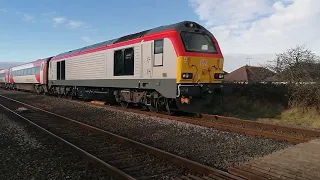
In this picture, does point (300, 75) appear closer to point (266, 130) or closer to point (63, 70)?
point (266, 130)

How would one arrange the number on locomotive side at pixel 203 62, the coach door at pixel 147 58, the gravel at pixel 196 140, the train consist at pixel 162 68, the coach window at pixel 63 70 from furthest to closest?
the coach window at pixel 63 70 → the coach door at pixel 147 58 → the number on locomotive side at pixel 203 62 → the train consist at pixel 162 68 → the gravel at pixel 196 140

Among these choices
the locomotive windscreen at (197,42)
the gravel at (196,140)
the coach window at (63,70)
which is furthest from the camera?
the coach window at (63,70)

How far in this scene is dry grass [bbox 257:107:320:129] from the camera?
12156 millimetres

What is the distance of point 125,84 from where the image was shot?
14.6 m

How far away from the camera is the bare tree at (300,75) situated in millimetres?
13352

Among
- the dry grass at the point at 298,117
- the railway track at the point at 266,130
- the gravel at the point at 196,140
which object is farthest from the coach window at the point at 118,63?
the dry grass at the point at 298,117

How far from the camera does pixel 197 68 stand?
471 inches

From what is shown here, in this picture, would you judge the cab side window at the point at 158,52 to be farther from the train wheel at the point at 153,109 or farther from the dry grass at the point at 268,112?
the dry grass at the point at 268,112

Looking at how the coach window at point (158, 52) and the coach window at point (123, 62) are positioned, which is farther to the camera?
the coach window at point (123, 62)

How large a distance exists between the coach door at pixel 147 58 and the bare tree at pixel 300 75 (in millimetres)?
6416

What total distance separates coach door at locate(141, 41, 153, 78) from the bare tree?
21.0 feet

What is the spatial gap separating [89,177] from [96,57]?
42.1 feet

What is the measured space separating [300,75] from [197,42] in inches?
217

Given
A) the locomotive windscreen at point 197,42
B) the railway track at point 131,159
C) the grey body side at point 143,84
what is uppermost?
the locomotive windscreen at point 197,42
